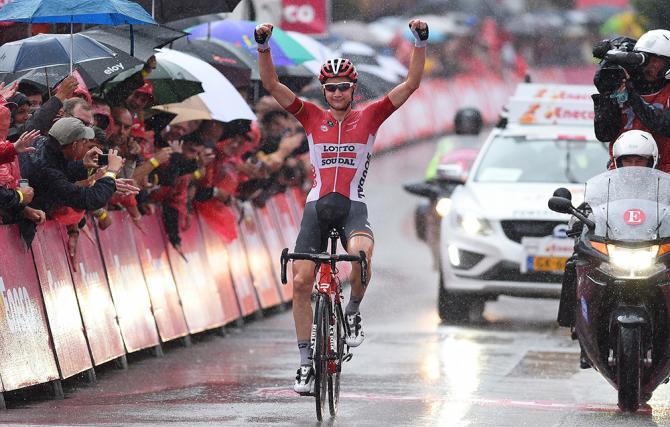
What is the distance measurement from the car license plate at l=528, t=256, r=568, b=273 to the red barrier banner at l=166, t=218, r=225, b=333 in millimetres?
3067

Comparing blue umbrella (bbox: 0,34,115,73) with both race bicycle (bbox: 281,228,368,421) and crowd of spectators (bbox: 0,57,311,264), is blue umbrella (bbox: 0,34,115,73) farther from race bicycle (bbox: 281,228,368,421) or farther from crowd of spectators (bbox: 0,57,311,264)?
race bicycle (bbox: 281,228,368,421)

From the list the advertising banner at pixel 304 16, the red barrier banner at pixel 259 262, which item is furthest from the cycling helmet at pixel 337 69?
the advertising banner at pixel 304 16

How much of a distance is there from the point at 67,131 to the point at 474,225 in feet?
20.0

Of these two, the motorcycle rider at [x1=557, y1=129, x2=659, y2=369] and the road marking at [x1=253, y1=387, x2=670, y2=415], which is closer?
the road marking at [x1=253, y1=387, x2=670, y2=415]

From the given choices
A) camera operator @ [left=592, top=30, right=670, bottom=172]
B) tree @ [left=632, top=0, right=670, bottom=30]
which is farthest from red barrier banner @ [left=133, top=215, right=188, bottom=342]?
tree @ [left=632, top=0, right=670, bottom=30]

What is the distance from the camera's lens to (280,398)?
1202 centimetres

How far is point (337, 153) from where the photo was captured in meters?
11.6

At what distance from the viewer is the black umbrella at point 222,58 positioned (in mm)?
17672

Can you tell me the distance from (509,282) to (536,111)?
2.63 metres

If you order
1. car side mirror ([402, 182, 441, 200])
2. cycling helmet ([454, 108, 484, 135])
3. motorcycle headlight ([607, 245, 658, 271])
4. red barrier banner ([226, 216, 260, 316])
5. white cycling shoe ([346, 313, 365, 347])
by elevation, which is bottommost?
red barrier banner ([226, 216, 260, 316])

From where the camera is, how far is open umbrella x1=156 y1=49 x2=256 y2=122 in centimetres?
1569

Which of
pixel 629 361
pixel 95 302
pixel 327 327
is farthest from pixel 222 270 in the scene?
pixel 629 361

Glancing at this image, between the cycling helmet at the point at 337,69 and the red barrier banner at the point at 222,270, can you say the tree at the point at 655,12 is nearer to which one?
the red barrier banner at the point at 222,270

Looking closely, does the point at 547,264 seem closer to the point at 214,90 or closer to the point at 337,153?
the point at 214,90
